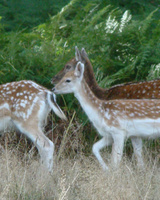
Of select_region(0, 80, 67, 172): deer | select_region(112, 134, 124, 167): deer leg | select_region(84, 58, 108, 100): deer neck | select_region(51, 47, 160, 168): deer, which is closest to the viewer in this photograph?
select_region(112, 134, 124, 167): deer leg

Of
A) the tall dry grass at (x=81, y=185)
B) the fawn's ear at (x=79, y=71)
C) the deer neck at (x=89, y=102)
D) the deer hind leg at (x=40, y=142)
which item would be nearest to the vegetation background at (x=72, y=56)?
the tall dry grass at (x=81, y=185)

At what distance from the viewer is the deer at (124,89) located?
5.92 m

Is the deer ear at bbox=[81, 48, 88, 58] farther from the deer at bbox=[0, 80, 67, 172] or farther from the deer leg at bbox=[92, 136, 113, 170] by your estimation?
the deer leg at bbox=[92, 136, 113, 170]

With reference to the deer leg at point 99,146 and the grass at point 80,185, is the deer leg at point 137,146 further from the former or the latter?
the grass at point 80,185

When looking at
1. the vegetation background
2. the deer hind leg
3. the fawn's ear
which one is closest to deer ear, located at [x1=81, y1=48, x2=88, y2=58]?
the vegetation background

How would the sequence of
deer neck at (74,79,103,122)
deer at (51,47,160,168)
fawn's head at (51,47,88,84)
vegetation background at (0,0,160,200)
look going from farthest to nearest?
fawn's head at (51,47,88,84), deer at (51,47,160,168), deer neck at (74,79,103,122), vegetation background at (0,0,160,200)

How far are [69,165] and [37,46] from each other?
3.20m

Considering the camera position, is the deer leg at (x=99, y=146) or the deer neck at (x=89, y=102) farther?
the deer neck at (x=89, y=102)

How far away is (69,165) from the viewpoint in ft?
16.6

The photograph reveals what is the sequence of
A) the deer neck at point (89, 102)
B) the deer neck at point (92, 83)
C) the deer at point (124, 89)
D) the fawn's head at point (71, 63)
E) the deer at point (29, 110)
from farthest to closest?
the fawn's head at point (71, 63) → the deer neck at point (92, 83) → the deer at point (124, 89) → the deer at point (29, 110) → the deer neck at point (89, 102)

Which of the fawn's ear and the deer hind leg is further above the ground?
the fawn's ear

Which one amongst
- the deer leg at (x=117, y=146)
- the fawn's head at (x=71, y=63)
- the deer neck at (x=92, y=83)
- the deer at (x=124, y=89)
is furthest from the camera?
the fawn's head at (x=71, y=63)

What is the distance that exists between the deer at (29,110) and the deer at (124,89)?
→ 0.81 meters

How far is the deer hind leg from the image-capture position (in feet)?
18.7
